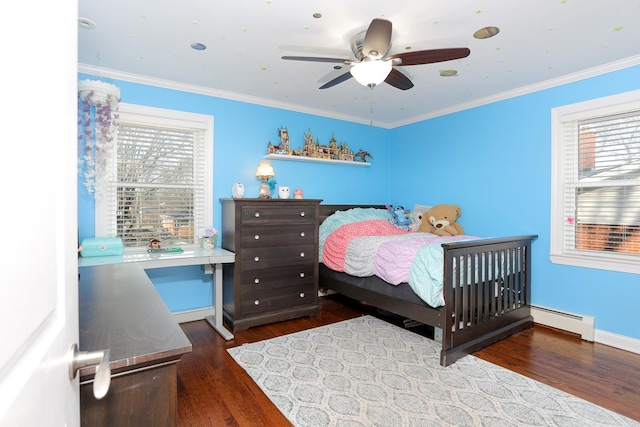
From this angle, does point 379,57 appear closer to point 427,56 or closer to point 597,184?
point 427,56

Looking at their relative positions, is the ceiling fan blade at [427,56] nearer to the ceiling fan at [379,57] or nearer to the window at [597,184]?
the ceiling fan at [379,57]

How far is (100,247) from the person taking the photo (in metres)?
2.79

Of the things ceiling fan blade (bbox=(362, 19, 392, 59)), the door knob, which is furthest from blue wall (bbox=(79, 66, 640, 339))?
the door knob

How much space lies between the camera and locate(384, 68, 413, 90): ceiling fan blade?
2440 mm

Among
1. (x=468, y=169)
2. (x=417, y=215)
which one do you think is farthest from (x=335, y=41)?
(x=417, y=215)

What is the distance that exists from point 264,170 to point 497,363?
2.81m

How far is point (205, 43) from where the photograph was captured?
2.57m

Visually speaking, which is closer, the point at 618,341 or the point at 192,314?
the point at 618,341

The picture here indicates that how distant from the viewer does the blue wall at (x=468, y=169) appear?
3027 millimetres

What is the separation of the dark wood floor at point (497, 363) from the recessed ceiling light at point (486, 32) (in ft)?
8.09

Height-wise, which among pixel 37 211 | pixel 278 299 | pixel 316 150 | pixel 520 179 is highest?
pixel 316 150

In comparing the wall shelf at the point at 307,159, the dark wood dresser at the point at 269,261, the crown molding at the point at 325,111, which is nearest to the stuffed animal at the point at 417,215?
the wall shelf at the point at 307,159

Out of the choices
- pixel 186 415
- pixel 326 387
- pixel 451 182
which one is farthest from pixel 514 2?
pixel 186 415

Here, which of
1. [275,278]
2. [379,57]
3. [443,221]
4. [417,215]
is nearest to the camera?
[379,57]
